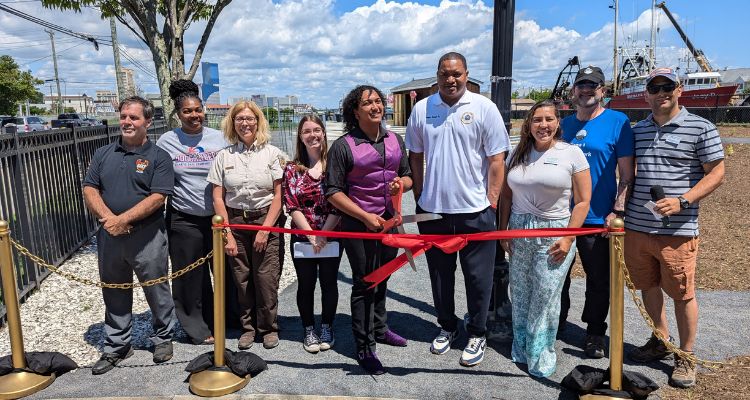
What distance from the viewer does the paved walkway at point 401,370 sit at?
3592 mm

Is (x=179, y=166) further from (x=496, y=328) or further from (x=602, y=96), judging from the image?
(x=602, y=96)

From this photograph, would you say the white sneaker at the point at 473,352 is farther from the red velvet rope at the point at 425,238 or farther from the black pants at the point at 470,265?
the red velvet rope at the point at 425,238

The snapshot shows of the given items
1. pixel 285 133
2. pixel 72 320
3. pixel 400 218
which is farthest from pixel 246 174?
pixel 285 133

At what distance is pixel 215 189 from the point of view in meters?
4.02

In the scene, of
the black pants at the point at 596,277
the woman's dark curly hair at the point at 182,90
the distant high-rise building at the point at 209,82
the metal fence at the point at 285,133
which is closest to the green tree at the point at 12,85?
the metal fence at the point at 285,133

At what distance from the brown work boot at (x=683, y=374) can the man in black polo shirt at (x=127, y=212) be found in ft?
12.2

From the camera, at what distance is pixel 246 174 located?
4.00 metres

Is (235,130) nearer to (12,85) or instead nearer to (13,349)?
(13,349)

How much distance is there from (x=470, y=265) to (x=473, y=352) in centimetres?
67

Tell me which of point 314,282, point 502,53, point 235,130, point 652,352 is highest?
point 502,53

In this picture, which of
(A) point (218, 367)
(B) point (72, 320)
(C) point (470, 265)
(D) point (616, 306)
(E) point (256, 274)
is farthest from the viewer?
(B) point (72, 320)

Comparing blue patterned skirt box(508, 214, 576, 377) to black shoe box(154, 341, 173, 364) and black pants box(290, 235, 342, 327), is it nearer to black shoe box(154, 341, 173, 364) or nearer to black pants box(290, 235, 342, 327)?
black pants box(290, 235, 342, 327)

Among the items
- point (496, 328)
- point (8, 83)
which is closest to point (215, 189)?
point (496, 328)

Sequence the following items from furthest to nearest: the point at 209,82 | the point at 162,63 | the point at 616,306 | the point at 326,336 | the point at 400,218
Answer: the point at 209,82, the point at 162,63, the point at 326,336, the point at 400,218, the point at 616,306
